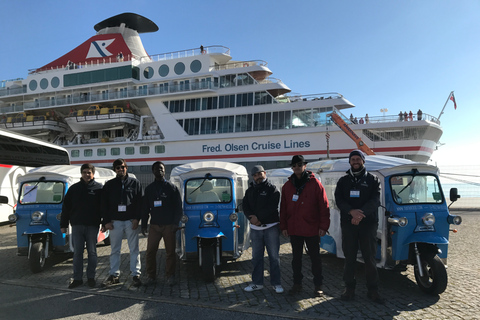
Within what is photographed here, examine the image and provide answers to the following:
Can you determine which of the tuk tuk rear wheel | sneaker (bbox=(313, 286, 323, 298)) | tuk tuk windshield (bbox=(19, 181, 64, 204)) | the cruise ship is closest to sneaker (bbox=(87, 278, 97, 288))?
the tuk tuk rear wheel

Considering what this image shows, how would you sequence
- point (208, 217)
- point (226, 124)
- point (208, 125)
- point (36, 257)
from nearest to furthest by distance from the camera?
point (208, 217), point (36, 257), point (226, 124), point (208, 125)

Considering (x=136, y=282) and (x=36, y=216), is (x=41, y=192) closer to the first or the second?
(x=36, y=216)

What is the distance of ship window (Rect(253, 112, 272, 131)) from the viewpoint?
2366cm

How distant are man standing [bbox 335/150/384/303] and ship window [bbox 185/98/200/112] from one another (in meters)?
21.7

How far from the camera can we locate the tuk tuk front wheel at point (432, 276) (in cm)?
466

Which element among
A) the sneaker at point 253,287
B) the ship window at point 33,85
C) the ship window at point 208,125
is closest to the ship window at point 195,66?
Result: the ship window at point 208,125

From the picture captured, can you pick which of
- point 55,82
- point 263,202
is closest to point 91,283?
point 263,202

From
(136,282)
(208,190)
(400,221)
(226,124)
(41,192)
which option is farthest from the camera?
(226,124)

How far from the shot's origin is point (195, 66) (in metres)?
25.6

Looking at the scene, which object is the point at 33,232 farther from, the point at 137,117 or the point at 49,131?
the point at 49,131

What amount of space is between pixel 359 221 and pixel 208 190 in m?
2.85

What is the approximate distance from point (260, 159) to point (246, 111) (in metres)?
3.61

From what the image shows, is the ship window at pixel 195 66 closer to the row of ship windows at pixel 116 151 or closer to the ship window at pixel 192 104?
the ship window at pixel 192 104

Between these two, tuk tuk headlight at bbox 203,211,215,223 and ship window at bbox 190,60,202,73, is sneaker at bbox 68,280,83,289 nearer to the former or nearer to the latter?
tuk tuk headlight at bbox 203,211,215,223
